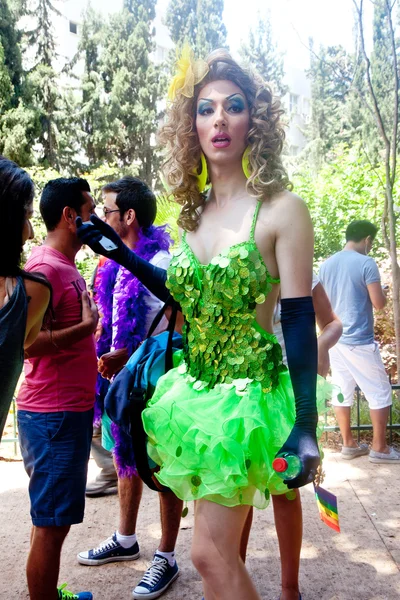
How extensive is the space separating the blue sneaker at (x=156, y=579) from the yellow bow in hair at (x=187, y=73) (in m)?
2.28

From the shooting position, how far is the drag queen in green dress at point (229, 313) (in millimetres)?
1869

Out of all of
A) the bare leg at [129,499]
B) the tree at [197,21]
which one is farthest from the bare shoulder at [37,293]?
the tree at [197,21]

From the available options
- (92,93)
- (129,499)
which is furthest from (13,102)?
(129,499)

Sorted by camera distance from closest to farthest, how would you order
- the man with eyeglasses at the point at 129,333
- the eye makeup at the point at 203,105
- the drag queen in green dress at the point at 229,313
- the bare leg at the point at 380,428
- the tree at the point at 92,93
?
1. the drag queen in green dress at the point at 229,313
2. the eye makeup at the point at 203,105
3. the man with eyeglasses at the point at 129,333
4. the bare leg at the point at 380,428
5. the tree at the point at 92,93

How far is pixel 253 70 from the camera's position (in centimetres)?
231

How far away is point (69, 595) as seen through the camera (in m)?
2.77

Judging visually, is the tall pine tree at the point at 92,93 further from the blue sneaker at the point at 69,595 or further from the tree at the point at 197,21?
the blue sneaker at the point at 69,595

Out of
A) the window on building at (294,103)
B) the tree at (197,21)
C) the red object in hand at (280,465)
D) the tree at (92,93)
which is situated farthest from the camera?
the window on building at (294,103)

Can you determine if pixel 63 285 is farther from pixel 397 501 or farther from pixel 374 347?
pixel 374 347

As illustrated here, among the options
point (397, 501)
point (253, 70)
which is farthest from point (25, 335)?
point (397, 501)

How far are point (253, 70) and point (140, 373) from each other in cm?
129

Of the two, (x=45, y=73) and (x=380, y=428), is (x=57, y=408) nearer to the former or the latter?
(x=380, y=428)

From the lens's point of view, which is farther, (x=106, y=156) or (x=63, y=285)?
(x=106, y=156)

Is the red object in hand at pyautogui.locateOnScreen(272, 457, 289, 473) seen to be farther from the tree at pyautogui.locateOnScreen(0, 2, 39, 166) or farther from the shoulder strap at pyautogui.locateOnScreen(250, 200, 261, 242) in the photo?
the tree at pyautogui.locateOnScreen(0, 2, 39, 166)
